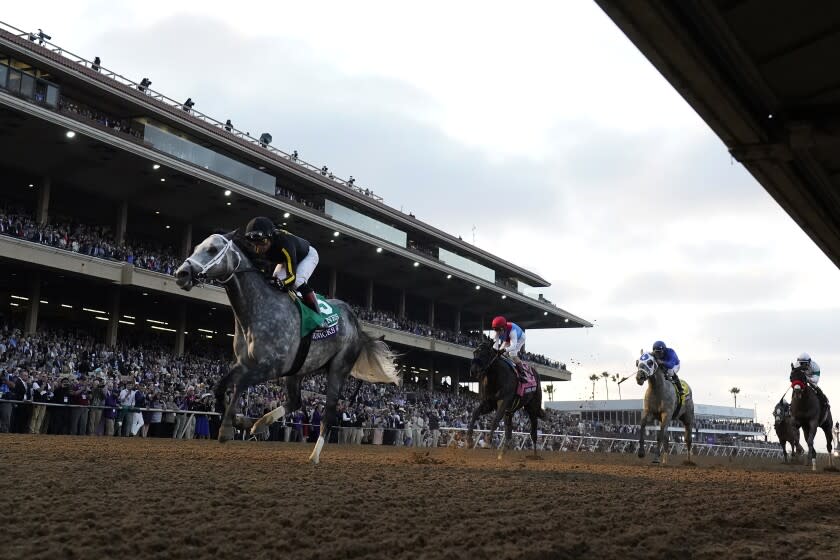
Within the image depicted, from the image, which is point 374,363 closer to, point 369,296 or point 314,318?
point 314,318

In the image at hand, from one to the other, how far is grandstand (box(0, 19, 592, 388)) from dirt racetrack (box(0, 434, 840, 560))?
979 inches

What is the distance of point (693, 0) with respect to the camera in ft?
12.3

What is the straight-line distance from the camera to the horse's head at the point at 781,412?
22.3 meters

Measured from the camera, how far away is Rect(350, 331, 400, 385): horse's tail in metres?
10.4

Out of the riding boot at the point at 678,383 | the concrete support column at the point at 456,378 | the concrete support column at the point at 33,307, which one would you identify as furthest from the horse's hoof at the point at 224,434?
the concrete support column at the point at 456,378

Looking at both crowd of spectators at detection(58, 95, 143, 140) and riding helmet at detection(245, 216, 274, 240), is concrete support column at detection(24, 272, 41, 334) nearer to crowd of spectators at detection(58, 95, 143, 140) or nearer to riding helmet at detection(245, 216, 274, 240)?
crowd of spectators at detection(58, 95, 143, 140)

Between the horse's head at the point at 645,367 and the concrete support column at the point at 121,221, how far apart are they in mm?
25902

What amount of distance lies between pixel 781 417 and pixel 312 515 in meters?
22.1

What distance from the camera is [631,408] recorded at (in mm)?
95125

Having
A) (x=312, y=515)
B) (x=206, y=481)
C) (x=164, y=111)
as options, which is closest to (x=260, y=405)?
(x=164, y=111)

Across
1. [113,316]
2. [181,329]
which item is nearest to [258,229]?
[113,316]

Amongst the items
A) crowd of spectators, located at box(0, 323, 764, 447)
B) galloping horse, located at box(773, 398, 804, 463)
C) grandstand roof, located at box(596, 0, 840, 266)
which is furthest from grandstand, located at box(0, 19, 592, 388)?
grandstand roof, located at box(596, 0, 840, 266)

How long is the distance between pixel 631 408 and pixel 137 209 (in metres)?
74.8

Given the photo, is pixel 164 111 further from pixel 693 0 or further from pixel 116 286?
pixel 693 0
